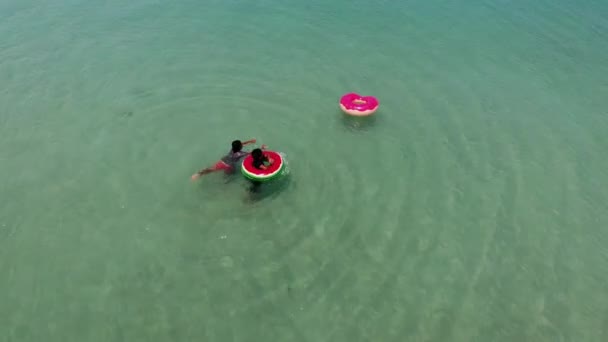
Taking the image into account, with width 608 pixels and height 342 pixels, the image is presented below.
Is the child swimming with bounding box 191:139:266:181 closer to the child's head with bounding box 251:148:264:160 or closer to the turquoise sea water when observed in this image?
the turquoise sea water

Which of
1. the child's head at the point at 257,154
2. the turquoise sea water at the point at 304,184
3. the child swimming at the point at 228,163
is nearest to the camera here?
the turquoise sea water at the point at 304,184

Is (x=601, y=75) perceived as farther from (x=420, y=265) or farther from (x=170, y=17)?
(x=170, y=17)

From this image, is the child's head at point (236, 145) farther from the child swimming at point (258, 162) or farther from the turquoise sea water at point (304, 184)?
the turquoise sea water at point (304, 184)

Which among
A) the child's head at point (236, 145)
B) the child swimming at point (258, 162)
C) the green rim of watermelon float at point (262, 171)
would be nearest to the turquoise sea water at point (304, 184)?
the child swimming at point (258, 162)

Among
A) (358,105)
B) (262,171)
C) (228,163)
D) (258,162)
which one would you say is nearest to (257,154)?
(258,162)

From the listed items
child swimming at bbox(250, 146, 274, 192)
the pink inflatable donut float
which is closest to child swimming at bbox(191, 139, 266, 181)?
child swimming at bbox(250, 146, 274, 192)

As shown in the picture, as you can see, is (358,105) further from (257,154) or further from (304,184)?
(257,154)
